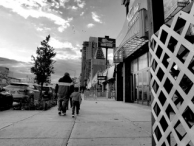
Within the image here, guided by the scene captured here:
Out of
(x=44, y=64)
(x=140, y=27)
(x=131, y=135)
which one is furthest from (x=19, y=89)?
(x=131, y=135)

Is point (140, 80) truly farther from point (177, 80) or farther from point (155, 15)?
point (177, 80)

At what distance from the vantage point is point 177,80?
1.55 meters

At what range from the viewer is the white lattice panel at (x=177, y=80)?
1.41 metres

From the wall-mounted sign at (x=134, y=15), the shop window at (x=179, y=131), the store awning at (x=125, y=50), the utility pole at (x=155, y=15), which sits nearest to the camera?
the shop window at (x=179, y=131)

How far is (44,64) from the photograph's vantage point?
46.3ft

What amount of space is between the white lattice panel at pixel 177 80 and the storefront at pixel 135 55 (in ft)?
24.0

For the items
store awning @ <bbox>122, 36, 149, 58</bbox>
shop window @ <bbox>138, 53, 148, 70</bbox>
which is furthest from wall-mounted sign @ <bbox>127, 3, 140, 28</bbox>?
shop window @ <bbox>138, 53, 148, 70</bbox>

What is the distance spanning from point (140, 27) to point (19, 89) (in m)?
9.32

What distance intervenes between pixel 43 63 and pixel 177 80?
45.5ft

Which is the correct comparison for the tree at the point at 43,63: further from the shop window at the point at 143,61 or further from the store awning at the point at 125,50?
the shop window at the point at 143,61

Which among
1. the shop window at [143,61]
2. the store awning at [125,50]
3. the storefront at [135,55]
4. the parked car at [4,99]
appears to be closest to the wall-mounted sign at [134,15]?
the storefront at [135,55]

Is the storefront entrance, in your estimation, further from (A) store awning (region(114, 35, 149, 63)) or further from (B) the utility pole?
(B) the utility pole

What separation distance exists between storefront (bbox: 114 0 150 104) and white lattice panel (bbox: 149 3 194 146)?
731 cm

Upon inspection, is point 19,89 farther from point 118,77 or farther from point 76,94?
point 118,77
